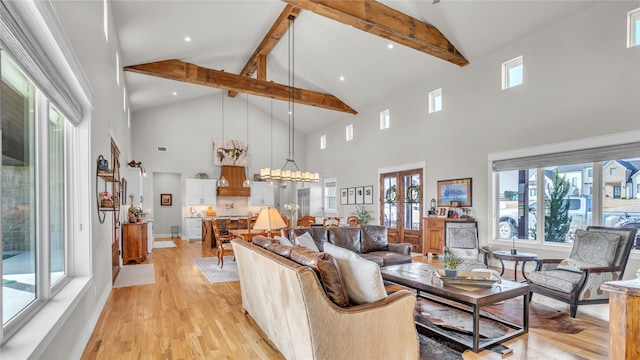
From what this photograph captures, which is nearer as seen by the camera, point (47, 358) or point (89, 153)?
point (47, 358)

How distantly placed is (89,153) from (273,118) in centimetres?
1004

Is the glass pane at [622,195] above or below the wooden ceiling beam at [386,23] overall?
below

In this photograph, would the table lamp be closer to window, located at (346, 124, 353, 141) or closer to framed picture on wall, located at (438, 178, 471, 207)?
framed picture on wall, located at (438, 178, 471, 207)

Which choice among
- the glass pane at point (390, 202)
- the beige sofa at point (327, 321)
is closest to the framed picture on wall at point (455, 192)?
the glass pane at point (390, 202)

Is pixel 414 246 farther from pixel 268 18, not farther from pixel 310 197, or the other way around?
pixel 268 18

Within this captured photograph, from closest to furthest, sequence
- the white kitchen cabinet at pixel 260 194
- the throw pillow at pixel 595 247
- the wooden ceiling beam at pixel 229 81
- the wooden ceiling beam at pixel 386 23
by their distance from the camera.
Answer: the throw pillow at pixel 595 247 → the wooden ceiling beam at pixel 386 23 → the wooden ceiling beam at pixel 229 81 → the white kitchen cabinet at pixel 260 194

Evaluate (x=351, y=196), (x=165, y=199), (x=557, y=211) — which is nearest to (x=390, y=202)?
(x=351, y=196)

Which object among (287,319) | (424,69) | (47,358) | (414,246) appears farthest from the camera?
(414,246)

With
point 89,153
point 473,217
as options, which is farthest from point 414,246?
point 89,153

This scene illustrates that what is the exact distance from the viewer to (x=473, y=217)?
6.62 meters

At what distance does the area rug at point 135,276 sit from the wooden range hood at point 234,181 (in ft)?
16.9

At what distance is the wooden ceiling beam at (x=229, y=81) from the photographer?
7312mm

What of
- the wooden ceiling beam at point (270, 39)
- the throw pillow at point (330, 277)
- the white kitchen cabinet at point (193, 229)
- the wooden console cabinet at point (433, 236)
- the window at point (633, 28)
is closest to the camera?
the throw pillow at point (330, 277)

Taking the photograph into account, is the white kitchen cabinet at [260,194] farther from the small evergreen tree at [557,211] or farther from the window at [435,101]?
the small evergreen tree at [557,211]
